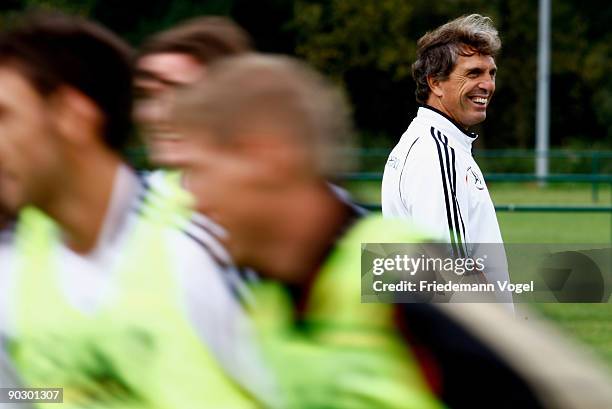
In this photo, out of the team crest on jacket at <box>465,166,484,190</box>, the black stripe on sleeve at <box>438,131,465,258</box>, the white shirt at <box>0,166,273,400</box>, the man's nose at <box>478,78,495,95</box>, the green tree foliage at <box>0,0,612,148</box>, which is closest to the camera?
the white shirt at <box>0,166,273,400</box>

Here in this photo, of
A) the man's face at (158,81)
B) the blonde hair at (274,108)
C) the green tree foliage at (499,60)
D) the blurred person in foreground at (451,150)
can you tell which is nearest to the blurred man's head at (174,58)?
the man's face at (158,81)

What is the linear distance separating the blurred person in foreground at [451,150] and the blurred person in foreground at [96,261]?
6.59 ft

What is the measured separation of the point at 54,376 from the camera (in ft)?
6.89

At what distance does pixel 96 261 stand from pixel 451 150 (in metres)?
2.32

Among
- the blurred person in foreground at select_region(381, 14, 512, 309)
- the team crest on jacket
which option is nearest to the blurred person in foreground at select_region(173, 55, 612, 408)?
the blurred person in foreground at select_region(381, 14, 512, 309)

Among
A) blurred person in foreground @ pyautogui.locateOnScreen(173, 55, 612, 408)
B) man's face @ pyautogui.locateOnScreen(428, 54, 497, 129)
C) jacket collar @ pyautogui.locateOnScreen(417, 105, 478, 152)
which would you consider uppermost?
man's face @ pyautogui.locateOnScreen(428, 54, 497, 129)

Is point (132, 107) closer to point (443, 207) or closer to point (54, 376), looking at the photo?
point (54, 376)

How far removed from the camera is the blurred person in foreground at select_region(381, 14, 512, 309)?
4.20 metres

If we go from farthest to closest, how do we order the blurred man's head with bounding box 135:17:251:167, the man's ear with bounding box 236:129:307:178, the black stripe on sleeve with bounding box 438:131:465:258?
the black stripe on sleeve with bounding box 438:131:465:258 → the blurred man's head with bounding box 135:17:251:167 → the man's ear with bounding box 236:129:307:178

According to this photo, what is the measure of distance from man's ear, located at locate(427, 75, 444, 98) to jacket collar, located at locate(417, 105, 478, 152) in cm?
7

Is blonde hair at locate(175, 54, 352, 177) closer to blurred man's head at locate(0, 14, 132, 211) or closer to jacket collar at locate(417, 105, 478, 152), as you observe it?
blurred man's head at locate(0, 14, 132, 211)

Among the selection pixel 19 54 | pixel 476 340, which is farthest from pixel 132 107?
pixel 476 340

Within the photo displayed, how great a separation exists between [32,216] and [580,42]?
4000 centimetres

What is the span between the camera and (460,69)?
4449 millimetres
